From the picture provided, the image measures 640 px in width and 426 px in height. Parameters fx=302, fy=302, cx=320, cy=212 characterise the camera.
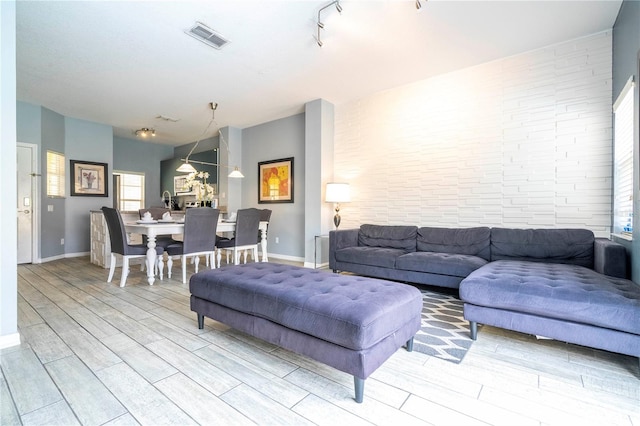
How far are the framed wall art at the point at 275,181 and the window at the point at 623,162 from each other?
4.38 metres

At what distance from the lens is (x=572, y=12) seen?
2707 mm

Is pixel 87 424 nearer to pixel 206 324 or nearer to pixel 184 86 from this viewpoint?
pixel 206 324

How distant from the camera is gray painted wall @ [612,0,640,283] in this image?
209 cm

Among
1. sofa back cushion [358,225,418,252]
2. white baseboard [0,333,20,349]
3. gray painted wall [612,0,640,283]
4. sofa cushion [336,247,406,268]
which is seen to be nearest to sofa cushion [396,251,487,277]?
sofa cushion [336,247,406,268]

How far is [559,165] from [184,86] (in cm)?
482

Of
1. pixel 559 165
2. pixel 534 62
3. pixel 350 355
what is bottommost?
pixel 350 355

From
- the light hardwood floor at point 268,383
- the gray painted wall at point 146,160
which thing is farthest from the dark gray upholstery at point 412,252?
the gray painted wall at point 146,160

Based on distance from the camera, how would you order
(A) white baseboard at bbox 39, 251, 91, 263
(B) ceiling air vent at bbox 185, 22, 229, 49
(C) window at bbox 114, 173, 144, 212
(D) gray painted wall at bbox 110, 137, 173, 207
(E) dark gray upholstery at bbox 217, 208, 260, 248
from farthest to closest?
(C) window at bbox 114, 173, 144, 212 → (D) gray painted wall at bbox 110, 137, 173, 207 → (A) white baseboard at bbox 39, 251, 91, 263 → (E) dark gray upholstery at bbox 217, 208, 260, 248 → (B) ceiling air vent at bbox 185, 22, 229, 49

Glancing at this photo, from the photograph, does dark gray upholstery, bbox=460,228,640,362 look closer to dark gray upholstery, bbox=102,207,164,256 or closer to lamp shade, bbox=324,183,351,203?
lamp shade, bbox=324,183,351,203

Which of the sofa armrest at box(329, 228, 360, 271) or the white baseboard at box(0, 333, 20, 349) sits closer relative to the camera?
the white baseboard at box(0, 333, 20, 349)

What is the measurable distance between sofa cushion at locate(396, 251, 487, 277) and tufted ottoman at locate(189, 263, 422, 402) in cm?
131

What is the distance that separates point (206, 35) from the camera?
304 centimetres

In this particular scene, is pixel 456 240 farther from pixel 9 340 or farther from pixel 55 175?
pixel 55 175

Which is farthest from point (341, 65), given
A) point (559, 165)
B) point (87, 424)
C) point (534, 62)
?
point (87, 424)
